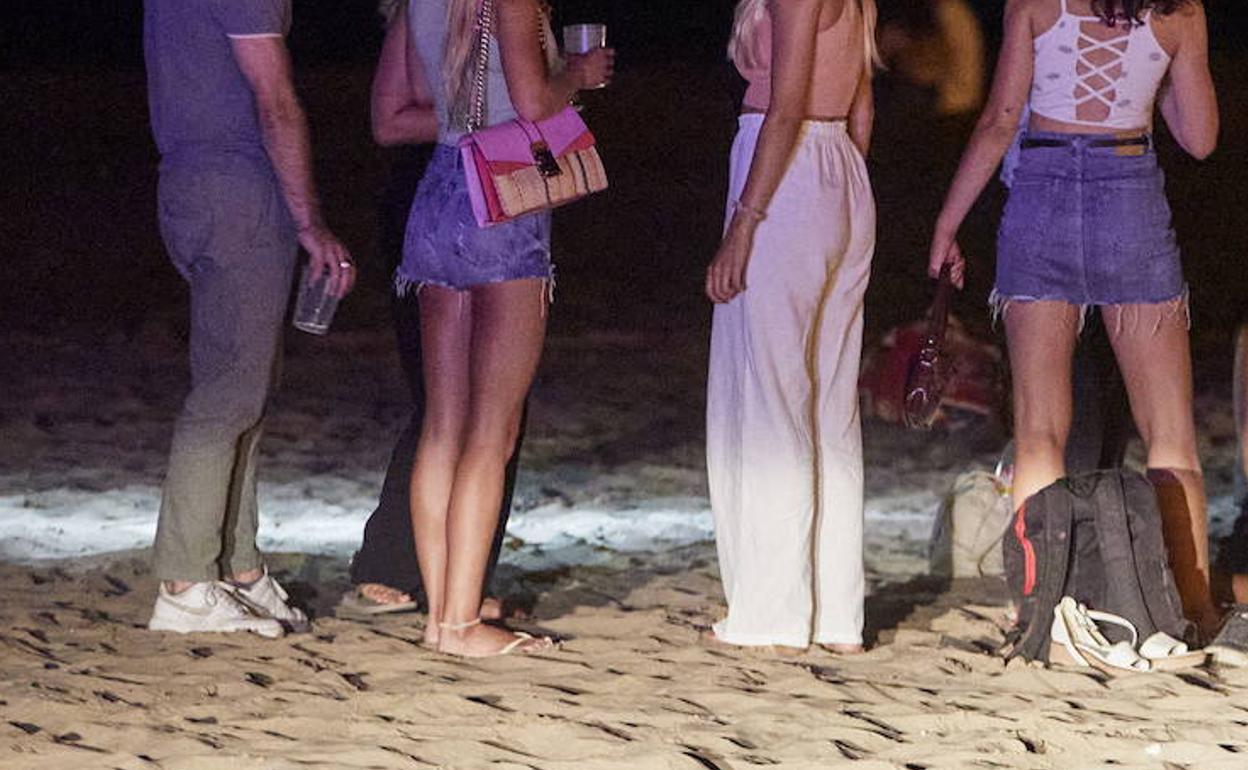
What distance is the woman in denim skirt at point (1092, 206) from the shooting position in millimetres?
5297

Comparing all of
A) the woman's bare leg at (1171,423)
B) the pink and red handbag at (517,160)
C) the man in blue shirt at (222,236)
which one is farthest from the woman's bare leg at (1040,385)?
the man in blue shirt at (222,236)

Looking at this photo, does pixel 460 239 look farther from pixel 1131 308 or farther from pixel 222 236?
pixel 1131 308

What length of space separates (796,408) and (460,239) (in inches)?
39.7

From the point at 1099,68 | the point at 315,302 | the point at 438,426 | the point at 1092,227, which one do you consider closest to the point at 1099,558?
the point at 1092,227

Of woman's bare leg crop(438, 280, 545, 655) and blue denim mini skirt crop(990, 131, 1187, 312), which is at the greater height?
blue denim mini skirt crop(990, 131, 1187, 312)

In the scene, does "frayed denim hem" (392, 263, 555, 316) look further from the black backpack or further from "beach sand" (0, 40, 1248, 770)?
the black backpack

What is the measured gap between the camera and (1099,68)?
5305 millimetres

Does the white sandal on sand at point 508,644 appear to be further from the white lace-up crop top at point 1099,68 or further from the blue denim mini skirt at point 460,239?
the white lace-up crop top at point 1099,68

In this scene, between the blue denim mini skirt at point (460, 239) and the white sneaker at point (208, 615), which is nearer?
the blue denim mini skirt at point (460, 239)

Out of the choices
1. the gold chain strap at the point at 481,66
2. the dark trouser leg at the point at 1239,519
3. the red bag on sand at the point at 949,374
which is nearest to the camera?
the gold chain strap at the point at 481,66

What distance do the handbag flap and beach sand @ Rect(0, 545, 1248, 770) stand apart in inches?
52.6

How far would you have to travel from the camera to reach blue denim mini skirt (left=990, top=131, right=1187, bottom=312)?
5.34 m

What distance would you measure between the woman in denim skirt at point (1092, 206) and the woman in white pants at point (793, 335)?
0.38 meters

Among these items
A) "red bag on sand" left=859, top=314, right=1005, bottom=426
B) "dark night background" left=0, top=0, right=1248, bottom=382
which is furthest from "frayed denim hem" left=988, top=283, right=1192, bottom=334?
"dark night background" left=0, top=0, right=1248, bottom=382
